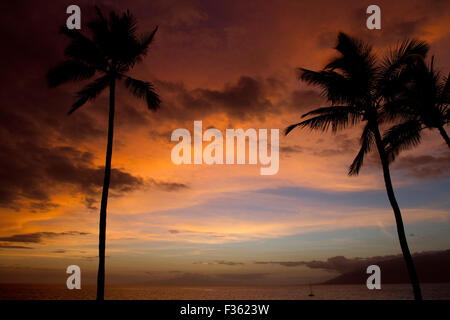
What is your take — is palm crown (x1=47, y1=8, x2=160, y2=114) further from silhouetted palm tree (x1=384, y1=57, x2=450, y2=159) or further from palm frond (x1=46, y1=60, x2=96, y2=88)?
silhouetted palm tree (x1=384, y1=57, x2=450, y2=159)

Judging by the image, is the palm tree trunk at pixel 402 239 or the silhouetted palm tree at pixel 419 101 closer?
the palm tree trunk at pixel 402 239

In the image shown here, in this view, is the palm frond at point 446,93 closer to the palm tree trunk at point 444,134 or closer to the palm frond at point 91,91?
the palm tree trunk at point 444,134

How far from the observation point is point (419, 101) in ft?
51.5

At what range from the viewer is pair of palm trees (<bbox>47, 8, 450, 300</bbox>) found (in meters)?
14.7

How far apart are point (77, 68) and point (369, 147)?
48.1ft

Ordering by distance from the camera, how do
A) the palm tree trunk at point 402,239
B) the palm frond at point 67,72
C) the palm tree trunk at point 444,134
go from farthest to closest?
the palm tree trunk at point 444,134
the palm frond at point 67,72
the palm tree trunk at point 402,239

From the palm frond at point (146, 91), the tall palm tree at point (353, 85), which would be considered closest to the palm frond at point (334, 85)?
the tall palm tree at point (353, 85)

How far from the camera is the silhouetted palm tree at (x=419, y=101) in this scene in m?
14.9

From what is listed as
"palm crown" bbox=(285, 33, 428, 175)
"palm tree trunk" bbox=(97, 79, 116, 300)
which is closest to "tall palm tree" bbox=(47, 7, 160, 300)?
"palm tree trunk" bbox=(97, 79, 116, 300)

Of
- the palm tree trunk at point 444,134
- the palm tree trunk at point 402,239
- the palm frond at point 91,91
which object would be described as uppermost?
the palm frond at point 91,91

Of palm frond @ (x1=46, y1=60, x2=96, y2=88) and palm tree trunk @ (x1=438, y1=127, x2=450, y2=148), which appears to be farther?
palm tree trunk @ (x1=438, y1=127, x2=450, y2=148)
